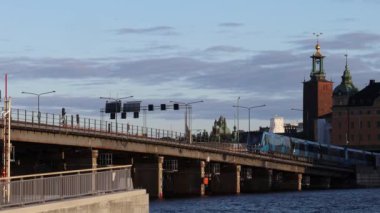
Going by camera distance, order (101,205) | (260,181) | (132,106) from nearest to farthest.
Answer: (101,205), (132,106), (260,181)

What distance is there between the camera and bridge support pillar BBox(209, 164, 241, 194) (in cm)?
16712

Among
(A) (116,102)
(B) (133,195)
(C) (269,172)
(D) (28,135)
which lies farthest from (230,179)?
(B) (133,195)

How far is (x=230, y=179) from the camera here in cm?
16950

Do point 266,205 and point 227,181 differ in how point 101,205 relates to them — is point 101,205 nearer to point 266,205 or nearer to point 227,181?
point 266,205

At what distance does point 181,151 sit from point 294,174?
47164mm

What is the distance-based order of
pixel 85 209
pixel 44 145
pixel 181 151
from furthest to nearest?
pixel 181 151
pixel 44 145
pixel 85 209

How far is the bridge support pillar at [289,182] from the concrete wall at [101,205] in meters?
139

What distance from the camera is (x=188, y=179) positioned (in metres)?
156

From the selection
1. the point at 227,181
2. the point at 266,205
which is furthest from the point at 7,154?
the point at 227,181

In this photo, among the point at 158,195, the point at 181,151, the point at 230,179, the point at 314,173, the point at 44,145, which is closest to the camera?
the point at 44,145

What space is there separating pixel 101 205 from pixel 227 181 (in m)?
125

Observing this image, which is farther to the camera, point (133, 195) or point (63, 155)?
point (63, 155)

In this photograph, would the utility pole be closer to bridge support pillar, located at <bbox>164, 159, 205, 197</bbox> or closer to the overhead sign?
bridge support pillar, located at <bbox>164, 159, 205, 197</bbox>

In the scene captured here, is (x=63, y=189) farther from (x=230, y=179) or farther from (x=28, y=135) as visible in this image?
(x=230, y=179)
